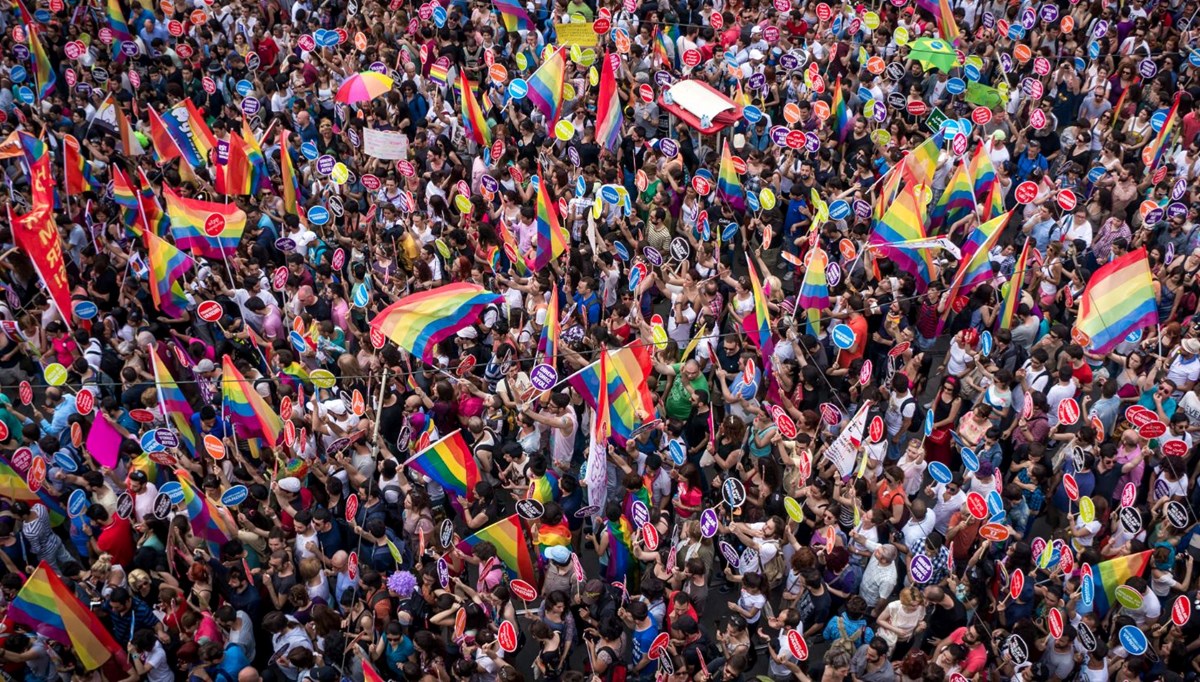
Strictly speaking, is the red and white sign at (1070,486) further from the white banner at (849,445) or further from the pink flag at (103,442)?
the pink flag at (103,442)

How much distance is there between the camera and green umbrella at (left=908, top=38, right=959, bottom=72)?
15.0m

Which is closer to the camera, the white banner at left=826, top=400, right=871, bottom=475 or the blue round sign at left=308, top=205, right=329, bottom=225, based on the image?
the white banner at left=826, top=400, right=871, bottom=475

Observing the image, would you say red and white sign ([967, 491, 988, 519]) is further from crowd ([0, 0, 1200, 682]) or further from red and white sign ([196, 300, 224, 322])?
red and white sign ([196, 300, 224, 322])

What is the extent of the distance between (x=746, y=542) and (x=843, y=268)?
14.4 ft

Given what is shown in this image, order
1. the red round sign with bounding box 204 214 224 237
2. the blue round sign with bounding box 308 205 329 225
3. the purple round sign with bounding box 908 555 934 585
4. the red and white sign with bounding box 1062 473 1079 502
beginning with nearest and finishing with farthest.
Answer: the purple round sign with bounding box 908 555 934 585 < the red and white sign with bounding box 1062 473 1079 502 < the red round sign with bounding box 204 214 224 237 < the blue round sign with bounding box 308 205 329 225

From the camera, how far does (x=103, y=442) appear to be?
9.73 m

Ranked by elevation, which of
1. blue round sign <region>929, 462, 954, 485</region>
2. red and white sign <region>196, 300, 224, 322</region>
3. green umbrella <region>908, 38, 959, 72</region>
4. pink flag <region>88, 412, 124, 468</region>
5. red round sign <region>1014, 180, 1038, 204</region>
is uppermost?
green umbrella <region>908, 38, 959, 72</region>

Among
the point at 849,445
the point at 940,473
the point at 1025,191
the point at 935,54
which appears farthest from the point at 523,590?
the point at 935,54

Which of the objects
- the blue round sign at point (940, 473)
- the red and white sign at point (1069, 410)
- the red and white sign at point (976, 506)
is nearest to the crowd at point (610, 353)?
the blue round sign at point (940, 473)

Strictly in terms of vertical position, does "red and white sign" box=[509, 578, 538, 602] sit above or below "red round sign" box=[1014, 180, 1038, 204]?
below

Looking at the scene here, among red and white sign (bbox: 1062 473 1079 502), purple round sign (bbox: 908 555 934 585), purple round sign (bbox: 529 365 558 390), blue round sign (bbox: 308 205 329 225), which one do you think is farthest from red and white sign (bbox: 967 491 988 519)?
blue round sign (bbox: 308 205 329 225)

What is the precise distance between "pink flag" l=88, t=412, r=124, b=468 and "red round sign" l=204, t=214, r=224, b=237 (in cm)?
286

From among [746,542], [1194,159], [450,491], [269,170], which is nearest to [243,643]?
[450,491]

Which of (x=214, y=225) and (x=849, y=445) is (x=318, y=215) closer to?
(x=214, y=225)
